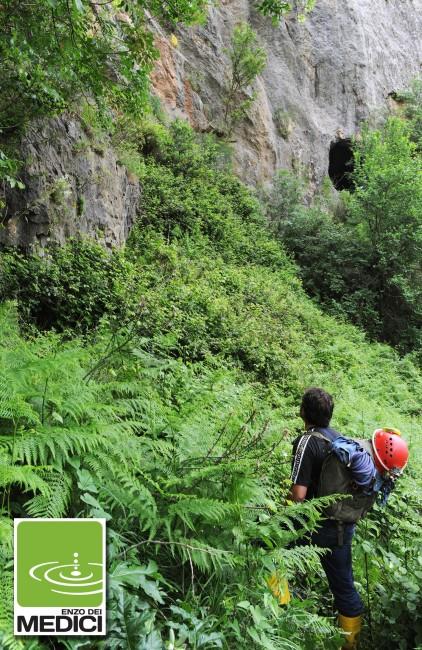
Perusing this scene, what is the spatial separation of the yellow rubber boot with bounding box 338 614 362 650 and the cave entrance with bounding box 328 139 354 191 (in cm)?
2395

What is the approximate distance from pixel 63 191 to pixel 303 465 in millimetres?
6379

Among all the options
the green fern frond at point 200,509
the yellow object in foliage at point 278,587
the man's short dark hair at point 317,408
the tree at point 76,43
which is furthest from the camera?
the tree at point 76,43

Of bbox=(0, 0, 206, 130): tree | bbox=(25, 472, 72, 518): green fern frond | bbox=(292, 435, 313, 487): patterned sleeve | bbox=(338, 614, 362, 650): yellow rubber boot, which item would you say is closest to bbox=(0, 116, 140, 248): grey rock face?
bbox=(0, 0, 206, 130): tree

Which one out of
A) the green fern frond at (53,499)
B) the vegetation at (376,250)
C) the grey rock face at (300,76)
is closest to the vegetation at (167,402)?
the green fern frond at (53,499)

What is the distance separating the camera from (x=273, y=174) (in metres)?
20.1

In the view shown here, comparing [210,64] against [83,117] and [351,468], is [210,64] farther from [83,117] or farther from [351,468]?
[351,468]

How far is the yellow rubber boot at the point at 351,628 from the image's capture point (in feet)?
10.4

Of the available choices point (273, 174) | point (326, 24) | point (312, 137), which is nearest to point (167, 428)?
point (273, 174)

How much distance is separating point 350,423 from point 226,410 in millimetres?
3264

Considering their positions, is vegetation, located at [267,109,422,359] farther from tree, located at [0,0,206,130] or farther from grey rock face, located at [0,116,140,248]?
tree, located at [0,0,206,130]

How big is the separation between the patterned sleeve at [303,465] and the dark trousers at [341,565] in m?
0.35

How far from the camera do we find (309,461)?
3.25m

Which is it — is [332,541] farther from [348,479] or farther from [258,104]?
[258,104]

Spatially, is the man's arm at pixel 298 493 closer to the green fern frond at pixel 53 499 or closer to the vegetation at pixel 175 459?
the vegetation at pixel 175 459
